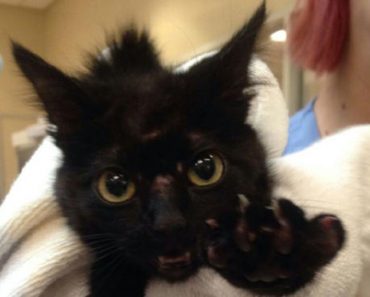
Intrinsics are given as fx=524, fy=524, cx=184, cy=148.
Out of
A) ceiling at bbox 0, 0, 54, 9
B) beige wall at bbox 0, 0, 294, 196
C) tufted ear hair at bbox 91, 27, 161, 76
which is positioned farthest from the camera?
ceiling at bbox 0, 0, 54, 9

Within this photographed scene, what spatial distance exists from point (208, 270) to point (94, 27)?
7.16ft

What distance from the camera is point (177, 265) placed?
523mm

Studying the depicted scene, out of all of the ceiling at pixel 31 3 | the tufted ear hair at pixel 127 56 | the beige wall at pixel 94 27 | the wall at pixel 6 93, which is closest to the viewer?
the tufted ear hair at pixel 127 56

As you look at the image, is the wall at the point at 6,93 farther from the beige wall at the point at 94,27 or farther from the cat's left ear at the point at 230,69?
the cat's left ear at the point at 230,69

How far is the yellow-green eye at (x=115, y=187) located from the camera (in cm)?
54

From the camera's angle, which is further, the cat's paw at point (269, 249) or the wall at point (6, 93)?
the wall at point (6, 93)

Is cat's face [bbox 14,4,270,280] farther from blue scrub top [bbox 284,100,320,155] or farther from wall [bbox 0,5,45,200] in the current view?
wall [bbox 0,5,45,200]

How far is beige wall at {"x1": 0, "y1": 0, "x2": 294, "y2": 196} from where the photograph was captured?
0.89 m

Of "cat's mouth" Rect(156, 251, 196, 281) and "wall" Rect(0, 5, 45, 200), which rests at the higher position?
"wall" Rect(0, 5, 45, 200)

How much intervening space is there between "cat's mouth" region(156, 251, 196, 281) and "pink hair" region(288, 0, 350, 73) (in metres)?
0.72

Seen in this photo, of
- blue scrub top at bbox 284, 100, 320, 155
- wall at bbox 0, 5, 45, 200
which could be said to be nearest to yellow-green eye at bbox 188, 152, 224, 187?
blue scrub top at bbox 284, 100, 320, 155

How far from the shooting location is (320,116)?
3.78 ft

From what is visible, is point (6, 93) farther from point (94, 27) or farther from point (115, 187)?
point (115, 187)

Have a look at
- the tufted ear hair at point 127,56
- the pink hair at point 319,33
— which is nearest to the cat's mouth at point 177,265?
the tufted ear hair at point 127,56
